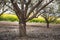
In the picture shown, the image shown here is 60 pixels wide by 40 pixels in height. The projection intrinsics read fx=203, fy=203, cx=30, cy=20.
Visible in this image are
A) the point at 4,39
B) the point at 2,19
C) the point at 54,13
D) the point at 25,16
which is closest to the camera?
the point at 4,39

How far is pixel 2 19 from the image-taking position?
1438 inches

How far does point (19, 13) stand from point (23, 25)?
1.19 m

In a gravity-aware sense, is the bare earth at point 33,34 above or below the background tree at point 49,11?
below

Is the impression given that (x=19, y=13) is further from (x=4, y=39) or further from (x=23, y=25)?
(x=4, y=39)

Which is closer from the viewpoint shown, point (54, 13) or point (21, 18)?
point (21, 18)

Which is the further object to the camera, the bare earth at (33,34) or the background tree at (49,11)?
the background tree at (49,11)

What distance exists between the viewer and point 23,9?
1698 cm

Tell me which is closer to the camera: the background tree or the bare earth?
the bare earth

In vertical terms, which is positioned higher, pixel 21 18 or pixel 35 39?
pixel 21 18

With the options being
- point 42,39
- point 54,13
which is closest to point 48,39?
point 42,39

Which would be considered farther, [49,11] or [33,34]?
[49,11]

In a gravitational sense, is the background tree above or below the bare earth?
above

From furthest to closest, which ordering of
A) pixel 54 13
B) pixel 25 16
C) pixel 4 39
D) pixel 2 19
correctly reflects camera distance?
pixel 2 19 < pixel 54 13 < pixel 25 16 < pixel 4 39

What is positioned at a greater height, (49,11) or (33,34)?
(49,11)
